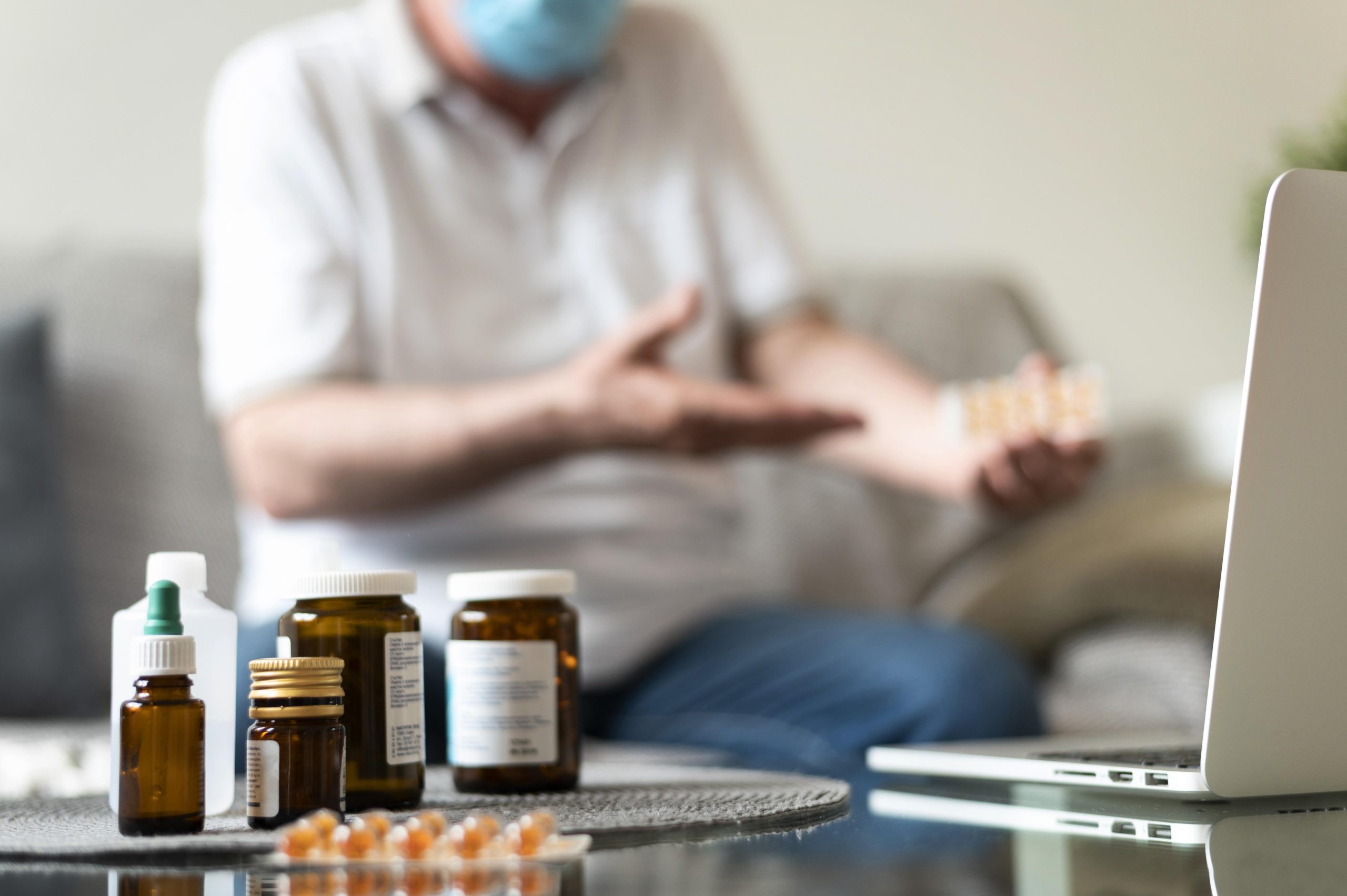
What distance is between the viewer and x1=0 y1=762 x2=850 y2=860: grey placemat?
1.62 ft

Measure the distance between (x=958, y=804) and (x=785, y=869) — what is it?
219mm

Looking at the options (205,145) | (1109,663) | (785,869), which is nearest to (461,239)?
(205,145)

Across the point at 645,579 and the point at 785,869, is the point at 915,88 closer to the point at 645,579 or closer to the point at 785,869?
the point at 645,579

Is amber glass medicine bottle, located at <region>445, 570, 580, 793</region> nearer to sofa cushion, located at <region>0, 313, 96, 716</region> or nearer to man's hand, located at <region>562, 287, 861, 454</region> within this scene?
man's hand, located at <region>562, 287, 861, 454</region>

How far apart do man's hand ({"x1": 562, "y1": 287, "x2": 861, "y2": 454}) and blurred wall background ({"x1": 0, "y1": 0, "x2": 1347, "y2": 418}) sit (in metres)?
1.17

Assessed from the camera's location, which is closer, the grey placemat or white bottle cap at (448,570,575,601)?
the grey placemat

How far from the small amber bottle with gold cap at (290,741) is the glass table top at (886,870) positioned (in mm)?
64

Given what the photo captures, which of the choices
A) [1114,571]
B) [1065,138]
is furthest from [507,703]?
[1065,138]

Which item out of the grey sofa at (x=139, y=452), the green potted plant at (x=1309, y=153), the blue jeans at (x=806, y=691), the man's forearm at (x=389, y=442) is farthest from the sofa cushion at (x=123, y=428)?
the green potted plant at (x=1309, y=153)

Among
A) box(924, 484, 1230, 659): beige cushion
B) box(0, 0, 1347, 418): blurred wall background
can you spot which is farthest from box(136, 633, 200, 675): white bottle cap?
box(0, 0, 1347, 418): blurred wall background

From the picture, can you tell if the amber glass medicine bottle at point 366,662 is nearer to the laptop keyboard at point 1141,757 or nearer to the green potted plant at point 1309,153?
the laptop keyboard at point 1141,757

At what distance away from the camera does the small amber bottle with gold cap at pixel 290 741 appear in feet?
1.73

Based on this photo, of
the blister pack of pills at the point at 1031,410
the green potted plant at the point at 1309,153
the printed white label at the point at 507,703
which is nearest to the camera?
the printed white label at the point at 507,703

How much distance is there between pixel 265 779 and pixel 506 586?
0.54 ft
